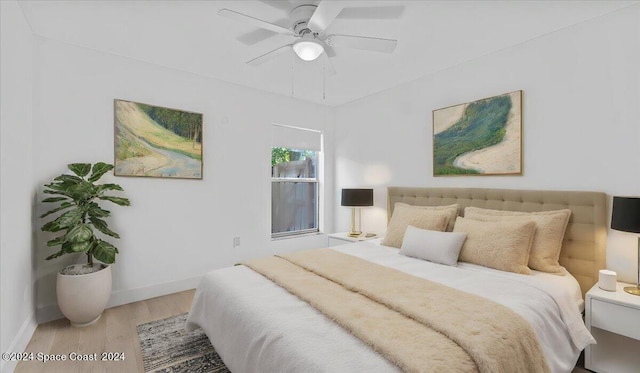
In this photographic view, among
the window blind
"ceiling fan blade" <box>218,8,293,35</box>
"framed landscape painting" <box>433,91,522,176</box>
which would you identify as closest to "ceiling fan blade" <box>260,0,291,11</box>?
"ceiling fan blade" <box>218,8,293,35</box>

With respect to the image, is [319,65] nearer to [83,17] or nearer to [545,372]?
[83,17]

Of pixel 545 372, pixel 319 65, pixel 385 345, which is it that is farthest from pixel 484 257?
pixel 319 65

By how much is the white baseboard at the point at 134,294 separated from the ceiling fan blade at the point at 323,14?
302 cm

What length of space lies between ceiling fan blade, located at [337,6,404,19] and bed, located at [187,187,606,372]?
1842 mm

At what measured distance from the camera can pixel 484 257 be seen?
231 cm

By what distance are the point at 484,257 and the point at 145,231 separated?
3.27 meters

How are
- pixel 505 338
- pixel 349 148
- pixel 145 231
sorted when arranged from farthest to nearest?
pixel 349 148 < pixel 145 231 < pixel 505 338

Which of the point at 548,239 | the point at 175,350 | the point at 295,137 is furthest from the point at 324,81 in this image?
the point at 175,350

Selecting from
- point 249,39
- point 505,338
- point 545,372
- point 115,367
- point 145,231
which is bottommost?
point 115,367

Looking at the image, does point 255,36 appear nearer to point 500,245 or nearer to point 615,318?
point 500,245

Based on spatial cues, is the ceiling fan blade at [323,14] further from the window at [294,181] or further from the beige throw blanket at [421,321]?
the window at [294,181]

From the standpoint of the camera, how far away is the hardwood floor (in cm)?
200

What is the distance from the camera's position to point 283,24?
7.51ft

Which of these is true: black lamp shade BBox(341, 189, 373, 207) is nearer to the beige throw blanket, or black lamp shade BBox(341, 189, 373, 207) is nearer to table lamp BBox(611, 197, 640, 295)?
the beige throw blanket
